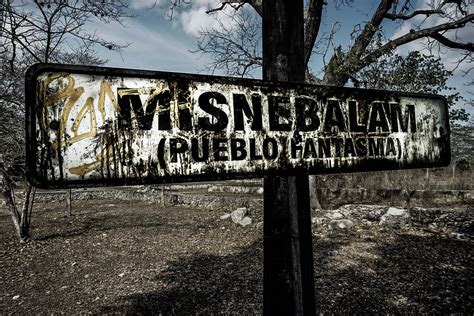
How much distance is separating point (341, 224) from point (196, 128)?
849 centimetres

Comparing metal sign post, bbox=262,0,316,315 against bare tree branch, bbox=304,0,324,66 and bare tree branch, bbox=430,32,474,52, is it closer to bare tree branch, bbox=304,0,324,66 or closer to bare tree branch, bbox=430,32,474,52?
bare tree branch, bbox=304,0,324,66

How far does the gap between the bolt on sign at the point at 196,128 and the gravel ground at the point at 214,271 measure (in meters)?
3.68

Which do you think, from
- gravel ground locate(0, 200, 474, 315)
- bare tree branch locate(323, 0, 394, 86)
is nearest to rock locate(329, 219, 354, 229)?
gravel ground locate(0, 200, 474, 315)

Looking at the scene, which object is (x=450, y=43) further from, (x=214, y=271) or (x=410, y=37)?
(x=214, y=271)

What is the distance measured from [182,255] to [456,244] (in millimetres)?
6285

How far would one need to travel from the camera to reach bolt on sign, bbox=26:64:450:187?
67 centimetres

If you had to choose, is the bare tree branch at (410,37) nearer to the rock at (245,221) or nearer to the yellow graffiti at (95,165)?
the rock at (245,221)

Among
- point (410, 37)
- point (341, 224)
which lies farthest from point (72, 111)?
point (410, 37)

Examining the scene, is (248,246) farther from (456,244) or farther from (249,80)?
(249,80)

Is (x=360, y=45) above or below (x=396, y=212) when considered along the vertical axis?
above

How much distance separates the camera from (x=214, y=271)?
5516 millimetres

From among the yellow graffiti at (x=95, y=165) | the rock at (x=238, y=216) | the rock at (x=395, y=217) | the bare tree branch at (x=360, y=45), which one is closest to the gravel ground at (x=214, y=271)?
the rock at (x=395, y=217)

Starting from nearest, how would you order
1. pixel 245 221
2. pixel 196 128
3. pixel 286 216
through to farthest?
pixel 196 128 → pixel 286 216 → pixel 245 221

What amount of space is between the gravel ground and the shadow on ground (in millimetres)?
15
